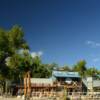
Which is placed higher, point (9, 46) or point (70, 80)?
point (9, 46)

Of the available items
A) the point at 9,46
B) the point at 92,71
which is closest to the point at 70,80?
the point at 9,46

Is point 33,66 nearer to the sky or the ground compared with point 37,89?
nearer to the sky

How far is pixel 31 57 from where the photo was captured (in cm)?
8425

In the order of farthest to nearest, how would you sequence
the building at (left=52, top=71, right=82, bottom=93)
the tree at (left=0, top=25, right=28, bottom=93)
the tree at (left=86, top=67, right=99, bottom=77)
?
the tree at (left=86, top=67, right=99, bottom=77), the building at (left=52, top=71, right=82, bottom=93), the tree at (left=0, top=25, right=28, bottom=93)

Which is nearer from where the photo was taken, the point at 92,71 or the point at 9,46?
the point at 9,46

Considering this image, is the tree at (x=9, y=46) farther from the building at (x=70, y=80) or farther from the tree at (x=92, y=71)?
the tree at (x=92, y=71)

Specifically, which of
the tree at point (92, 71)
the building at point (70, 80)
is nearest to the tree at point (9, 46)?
the building at point (70, 80)

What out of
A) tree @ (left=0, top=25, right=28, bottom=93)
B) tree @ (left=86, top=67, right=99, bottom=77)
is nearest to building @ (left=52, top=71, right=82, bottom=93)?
tree @ (left=0, top=25, right=28, bottom=93)

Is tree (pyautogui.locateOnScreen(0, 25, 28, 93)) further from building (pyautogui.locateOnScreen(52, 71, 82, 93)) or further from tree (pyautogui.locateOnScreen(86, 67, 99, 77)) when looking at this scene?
tree (pyautogui.locateOnScreen(86, 67, 99, 77))

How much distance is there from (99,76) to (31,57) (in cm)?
3277

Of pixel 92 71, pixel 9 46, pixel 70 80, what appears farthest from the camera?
pixel 92 71

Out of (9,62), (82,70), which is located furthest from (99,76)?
(9,62)

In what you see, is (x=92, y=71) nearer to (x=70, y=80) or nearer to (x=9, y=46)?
(x=70, y=80)

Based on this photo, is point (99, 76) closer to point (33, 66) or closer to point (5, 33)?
point (33, 66)
